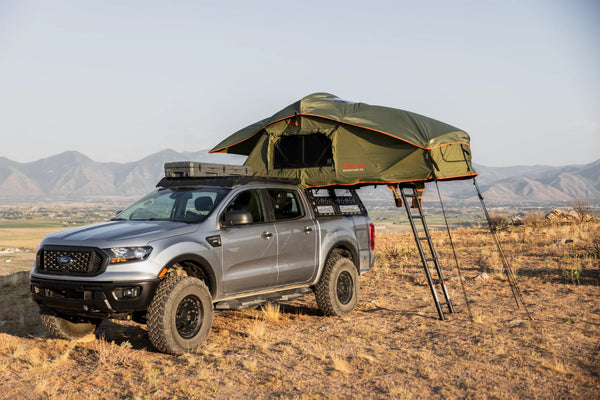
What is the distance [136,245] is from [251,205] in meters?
2.05

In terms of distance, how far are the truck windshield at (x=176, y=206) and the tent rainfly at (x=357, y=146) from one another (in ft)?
6.47

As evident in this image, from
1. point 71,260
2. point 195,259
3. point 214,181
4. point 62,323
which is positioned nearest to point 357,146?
point 214,181

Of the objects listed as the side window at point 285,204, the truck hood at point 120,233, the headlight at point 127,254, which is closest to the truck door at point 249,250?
the side window at point 285,204

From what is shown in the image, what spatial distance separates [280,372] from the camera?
5801 mm

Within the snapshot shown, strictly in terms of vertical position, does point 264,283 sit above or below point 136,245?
below

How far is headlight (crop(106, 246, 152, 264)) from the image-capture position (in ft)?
20.0

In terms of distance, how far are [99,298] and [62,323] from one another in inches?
52.5

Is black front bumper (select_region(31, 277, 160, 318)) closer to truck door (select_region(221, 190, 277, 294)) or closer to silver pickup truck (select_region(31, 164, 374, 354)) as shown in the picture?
silver pickup truck (select_region(31, 164, 374, 354))

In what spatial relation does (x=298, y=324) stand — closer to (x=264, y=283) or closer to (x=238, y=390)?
(x=264, y=283)

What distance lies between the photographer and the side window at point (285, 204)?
8.16 m

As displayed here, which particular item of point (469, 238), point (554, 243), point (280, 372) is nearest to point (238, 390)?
point (280, 372)

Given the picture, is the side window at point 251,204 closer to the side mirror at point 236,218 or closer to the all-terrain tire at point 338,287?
the side mirror at point 236,218

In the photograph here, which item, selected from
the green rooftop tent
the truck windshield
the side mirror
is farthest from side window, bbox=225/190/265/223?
the green rooftop tent

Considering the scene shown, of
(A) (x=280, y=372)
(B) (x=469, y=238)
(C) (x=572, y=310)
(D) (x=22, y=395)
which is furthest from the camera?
(B) (x=469, y=238)
